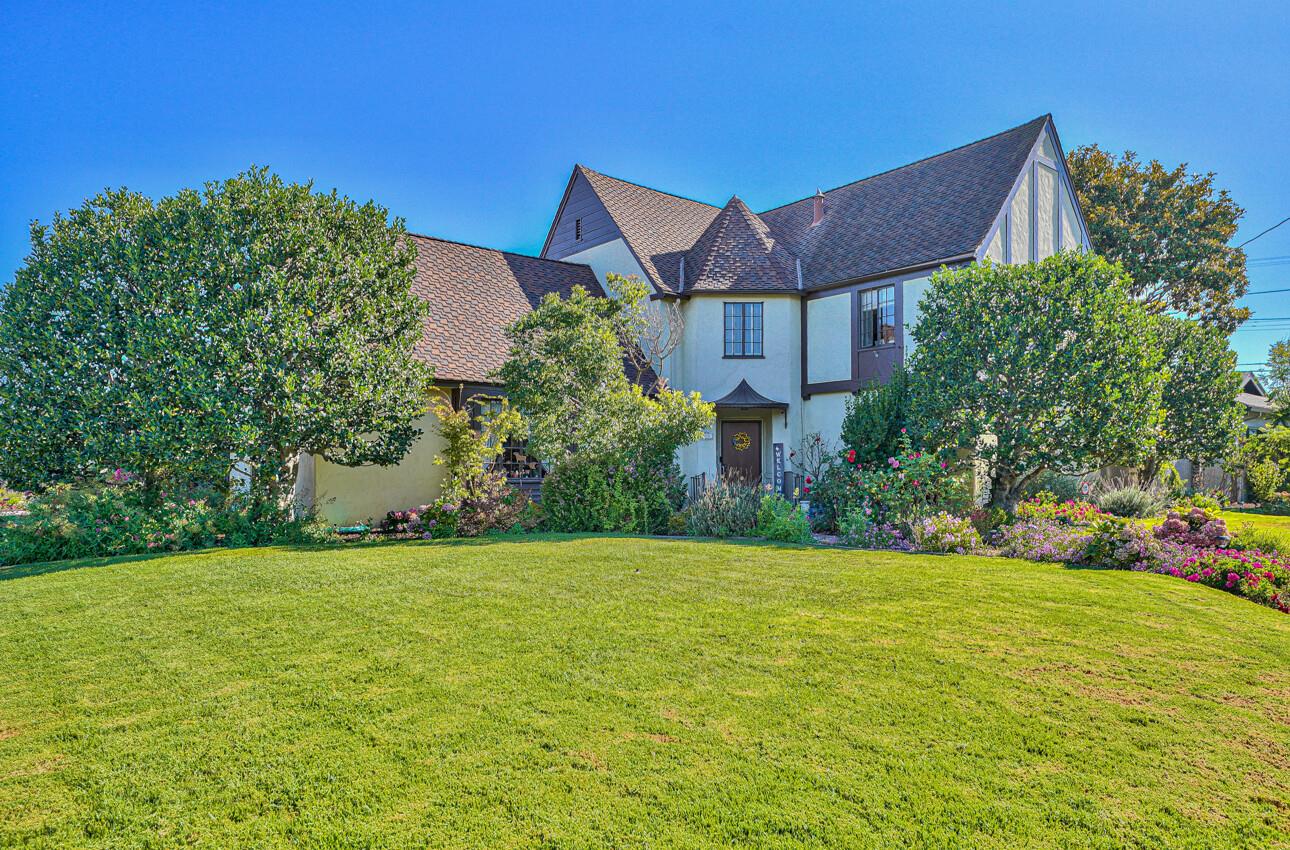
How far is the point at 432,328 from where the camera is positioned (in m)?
15.0

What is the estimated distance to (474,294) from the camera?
1684cm

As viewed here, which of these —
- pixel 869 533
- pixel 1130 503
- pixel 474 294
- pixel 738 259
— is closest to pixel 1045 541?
pixel 869 533

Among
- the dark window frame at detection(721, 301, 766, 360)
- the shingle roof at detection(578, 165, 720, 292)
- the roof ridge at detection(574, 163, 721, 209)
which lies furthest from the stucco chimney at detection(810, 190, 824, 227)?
the roof ridge at detection(574, 163, 721, 209)

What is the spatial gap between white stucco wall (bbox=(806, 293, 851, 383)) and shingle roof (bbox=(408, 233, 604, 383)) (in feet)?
20.6

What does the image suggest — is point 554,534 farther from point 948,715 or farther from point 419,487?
point 948,715

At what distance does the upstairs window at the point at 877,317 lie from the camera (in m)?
15.7

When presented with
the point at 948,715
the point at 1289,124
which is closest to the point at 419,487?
the point at 948,715

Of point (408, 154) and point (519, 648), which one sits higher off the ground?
point (408, 154)

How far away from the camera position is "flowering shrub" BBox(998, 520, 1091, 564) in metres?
8.95

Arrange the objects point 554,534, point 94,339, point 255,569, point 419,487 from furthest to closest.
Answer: point 419,487
point 554,534
point 94,339
point 255,569

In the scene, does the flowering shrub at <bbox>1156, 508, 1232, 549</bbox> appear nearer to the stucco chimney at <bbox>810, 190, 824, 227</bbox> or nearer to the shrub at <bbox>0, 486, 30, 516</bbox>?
the stucco chimney at <bbox>810, 190, 824, 227</bbox>

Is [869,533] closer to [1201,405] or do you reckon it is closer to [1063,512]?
[1063,512]

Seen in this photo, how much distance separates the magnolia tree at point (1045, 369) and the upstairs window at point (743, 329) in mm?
5170

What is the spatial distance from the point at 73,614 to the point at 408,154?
1085 cm
